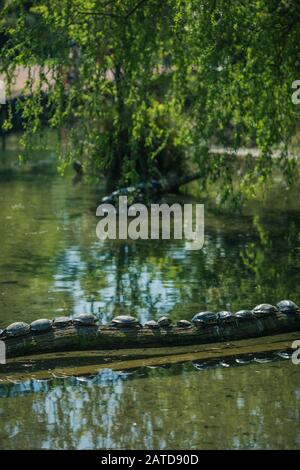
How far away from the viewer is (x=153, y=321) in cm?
1118

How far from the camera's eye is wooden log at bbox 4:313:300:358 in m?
10.7

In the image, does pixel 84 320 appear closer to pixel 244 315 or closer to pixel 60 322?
pixel 60 322

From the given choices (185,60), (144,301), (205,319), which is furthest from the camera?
(185,60)

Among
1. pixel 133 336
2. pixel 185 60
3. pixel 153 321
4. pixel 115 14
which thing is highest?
pixel 115 14

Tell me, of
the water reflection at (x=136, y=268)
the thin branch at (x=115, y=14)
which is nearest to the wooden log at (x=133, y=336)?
the water reflection at (x=136, y=268)

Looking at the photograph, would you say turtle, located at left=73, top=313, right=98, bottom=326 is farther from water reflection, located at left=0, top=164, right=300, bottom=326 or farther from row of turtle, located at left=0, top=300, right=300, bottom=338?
water reflection, located at left=0, top=164, right=300, bottom=326

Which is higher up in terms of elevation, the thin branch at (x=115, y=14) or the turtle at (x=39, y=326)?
the thin branch at (x=115, y=14)

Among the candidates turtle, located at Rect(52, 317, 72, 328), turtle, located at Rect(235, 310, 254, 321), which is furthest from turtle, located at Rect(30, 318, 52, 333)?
turtle, located at Rect(235, 310, 254, 321)

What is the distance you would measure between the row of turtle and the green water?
766 millimetres

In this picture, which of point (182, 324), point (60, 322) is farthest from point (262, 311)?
point (60, 322)

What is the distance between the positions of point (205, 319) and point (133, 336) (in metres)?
0.79

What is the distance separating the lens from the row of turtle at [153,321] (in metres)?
10.6

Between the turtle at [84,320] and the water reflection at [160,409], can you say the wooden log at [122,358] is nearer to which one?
the water reflection at [160,409]
